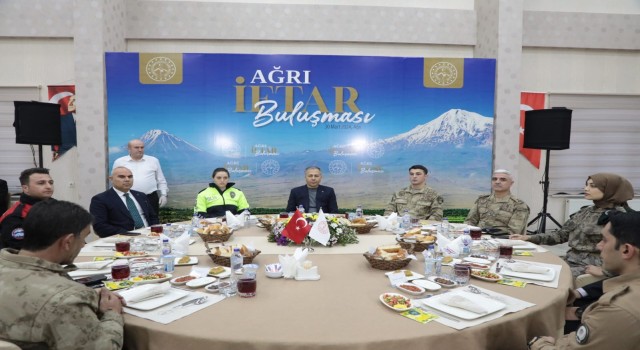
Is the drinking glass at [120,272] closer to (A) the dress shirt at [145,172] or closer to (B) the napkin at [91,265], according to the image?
(B) the napkin at [91,265]

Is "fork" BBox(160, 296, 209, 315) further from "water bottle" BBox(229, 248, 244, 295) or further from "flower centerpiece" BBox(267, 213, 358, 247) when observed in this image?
"flower centerpiece" BBox(267, 213, 358, 247)

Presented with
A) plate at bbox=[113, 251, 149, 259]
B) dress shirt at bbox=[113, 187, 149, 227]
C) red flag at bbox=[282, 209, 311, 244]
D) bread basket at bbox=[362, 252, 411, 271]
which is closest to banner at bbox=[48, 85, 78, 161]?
dress shirt at bbox=[113, 187, 149, 227]

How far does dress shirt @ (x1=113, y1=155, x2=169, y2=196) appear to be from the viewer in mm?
5750

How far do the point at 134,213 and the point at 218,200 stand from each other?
0.99 m

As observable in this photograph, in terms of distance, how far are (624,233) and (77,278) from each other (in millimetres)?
2835

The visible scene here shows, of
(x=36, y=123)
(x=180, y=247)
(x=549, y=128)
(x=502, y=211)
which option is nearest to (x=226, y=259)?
(x=180, y=247)

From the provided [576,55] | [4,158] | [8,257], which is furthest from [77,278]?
[576,55]

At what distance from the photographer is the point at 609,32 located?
708cm

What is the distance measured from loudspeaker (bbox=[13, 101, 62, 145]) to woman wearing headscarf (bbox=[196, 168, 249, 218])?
2195 mm

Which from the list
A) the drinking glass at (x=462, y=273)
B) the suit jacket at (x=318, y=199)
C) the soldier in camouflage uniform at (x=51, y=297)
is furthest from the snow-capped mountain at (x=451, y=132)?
the soldier in camouflage uniform at (x=51, y=297)

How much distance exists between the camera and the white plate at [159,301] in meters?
1.98

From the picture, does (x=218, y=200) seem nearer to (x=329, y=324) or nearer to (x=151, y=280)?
(x=151, y=280)

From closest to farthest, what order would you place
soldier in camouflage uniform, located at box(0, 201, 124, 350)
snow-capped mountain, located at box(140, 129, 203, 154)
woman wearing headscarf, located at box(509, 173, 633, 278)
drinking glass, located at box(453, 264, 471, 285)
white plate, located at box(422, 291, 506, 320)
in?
soldier in camouflage uniform, located at box(0, 201, 124, 350) < white plate, located at box(422, 291, 506, 320) < drinking glass, located at box(453, 264, 471, 285) < woman wearing headscarf, located at box(509, 173, 633, 278) < snow-capped mountain, located at box(140, 129, 203, 154)

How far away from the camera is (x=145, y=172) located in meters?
5.78
